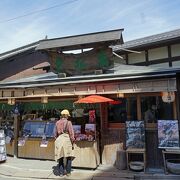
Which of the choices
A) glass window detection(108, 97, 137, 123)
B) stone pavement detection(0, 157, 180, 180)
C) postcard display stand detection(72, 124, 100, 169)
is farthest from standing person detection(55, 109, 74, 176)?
glass window detection(108, 97, 137, 123)

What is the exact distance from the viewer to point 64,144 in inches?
370

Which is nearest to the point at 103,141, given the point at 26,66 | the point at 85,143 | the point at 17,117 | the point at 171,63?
the point at 85,143

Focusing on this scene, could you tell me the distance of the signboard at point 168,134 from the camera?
9.39 meters

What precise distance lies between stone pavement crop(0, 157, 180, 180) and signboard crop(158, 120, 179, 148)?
1012 millimetres

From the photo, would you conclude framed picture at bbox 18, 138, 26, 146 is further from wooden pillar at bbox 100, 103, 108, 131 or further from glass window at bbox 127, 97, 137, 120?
glass window at bbox 127, 97, 137, 120

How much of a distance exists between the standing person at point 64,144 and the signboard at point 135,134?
Result: 2.06 metres

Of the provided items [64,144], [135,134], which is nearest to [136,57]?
[135,134]

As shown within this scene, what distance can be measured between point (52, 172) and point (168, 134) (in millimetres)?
4219

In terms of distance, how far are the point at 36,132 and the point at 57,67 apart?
120 inches

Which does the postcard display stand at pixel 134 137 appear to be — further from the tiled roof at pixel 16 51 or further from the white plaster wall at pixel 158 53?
the tiled roof at pixel 16 51

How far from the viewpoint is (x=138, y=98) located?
10.4 m

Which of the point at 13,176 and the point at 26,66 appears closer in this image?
the point at 13,176

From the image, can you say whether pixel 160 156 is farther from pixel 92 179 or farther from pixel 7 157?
pixel 7 157

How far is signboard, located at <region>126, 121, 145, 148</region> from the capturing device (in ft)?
32.6
